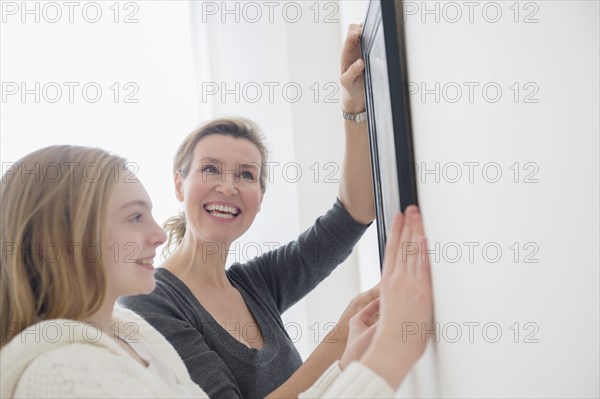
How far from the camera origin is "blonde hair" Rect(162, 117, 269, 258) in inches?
61.1

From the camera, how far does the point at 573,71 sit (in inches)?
16.1

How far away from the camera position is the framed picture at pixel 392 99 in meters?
0.84

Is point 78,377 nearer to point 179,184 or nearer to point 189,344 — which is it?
point 189,344

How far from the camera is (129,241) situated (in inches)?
41.4

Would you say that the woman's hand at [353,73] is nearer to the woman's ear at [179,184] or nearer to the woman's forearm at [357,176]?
the woman's forearm at [357,176]

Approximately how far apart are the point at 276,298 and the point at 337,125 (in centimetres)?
59

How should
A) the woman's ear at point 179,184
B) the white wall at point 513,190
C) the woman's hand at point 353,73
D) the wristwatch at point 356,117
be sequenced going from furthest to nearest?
the woman's ear at point 179,184 → the wristwatch at point 356,117 → the woman's hand at point 353,73 → the white wall at point 513,190

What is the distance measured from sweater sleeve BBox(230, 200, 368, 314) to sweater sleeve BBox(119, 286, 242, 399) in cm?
33

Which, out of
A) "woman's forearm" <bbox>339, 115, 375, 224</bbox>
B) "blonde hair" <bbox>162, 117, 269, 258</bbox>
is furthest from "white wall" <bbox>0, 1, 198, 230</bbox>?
"woman's forearm" <bbox>339, 115, 375, 224</bbox>

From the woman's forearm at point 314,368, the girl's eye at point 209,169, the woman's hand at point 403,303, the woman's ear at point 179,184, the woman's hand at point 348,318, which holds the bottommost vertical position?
the woman's forearm at point 314,368

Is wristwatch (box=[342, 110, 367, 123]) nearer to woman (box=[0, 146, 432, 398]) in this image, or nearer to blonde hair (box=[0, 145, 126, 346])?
woman (box=[0, 146, 432, 398])

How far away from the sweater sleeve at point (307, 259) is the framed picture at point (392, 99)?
18.4 inches

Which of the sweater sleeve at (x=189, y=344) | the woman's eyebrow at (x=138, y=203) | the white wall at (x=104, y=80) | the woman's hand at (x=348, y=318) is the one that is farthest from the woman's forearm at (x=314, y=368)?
the white wall at (x=104, y=80)

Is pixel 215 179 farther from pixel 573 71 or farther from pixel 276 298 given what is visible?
pixel 573 71
